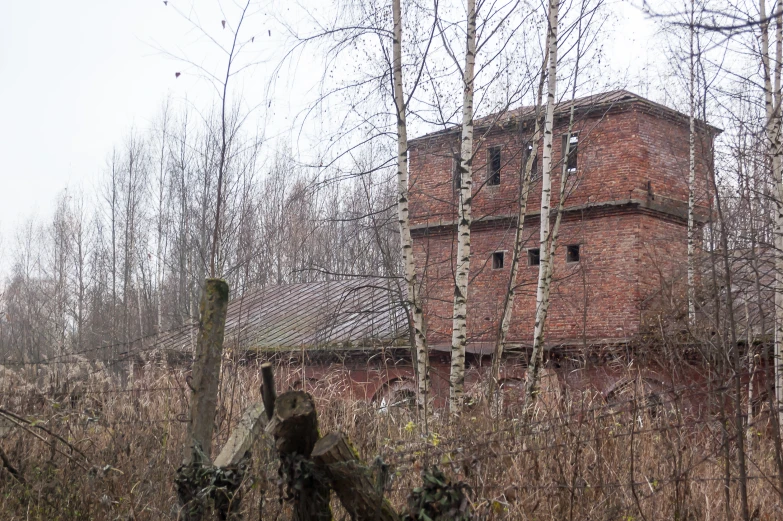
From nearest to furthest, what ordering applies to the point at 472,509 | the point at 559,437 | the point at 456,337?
the point at 472,509 < the point at 559,437 < the point at 456,337

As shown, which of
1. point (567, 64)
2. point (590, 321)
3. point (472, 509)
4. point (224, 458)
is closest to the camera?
point (224, 458)

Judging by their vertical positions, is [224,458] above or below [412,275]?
below

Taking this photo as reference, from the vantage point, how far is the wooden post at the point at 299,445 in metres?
3.97

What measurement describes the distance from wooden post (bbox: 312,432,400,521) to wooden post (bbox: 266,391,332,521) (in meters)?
0.07

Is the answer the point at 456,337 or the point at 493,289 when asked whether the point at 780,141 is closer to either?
the point at 456,337

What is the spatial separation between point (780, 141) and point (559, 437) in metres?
7.76

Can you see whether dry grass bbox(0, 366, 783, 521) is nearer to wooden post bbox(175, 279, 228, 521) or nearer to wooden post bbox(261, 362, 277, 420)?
wooden post bbox(175, 279, 228, 521)

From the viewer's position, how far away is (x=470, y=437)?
19.5 ft

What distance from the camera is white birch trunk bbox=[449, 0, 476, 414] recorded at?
1047 centimetres

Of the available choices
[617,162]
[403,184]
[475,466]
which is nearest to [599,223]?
[617,162]

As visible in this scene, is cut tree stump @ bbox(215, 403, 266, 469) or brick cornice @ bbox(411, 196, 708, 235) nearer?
cut tree stump @ bbox(215, 403, 266, 469)

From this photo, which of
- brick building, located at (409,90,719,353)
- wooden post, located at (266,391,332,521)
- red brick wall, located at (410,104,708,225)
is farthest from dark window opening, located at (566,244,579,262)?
wooden post, located at (266,391,332,521)

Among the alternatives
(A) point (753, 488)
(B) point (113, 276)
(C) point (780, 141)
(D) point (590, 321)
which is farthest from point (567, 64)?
(B) point (113, 276)

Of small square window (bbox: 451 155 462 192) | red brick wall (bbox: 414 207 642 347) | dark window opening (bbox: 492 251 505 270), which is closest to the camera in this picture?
small square window (bbox: 451 155 462 192)
